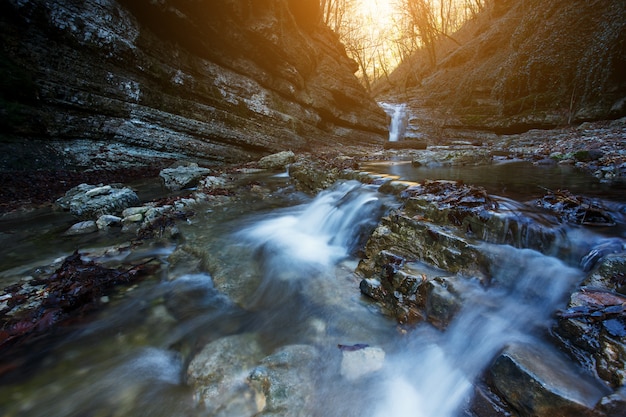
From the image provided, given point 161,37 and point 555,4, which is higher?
point 555,4

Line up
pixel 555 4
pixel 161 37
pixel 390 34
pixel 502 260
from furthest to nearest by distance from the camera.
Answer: pixel 390 34 → pixel 555 4 → pixel 161 37 → pixel 502 260

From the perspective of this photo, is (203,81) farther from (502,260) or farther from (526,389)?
(526,389)

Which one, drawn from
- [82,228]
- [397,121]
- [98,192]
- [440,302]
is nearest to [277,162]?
[98,192]

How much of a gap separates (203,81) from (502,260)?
13.9m

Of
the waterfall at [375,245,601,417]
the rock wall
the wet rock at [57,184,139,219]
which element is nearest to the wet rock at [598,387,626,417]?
the waterfall at [375,245,601,417]

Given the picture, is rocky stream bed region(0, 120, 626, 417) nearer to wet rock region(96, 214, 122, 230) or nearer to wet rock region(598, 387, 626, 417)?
wet rock region(598, 387, 626, 417)

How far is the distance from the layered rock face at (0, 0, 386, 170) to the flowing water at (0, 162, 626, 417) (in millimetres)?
7066

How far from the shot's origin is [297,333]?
285 cm

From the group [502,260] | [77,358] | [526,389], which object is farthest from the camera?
[502,260]

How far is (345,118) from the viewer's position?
19.5m

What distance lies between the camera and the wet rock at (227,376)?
205 cm

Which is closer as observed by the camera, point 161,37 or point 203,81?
point 161,37

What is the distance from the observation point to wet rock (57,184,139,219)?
6137 mm

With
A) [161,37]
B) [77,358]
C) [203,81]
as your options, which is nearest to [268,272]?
[77,358]
